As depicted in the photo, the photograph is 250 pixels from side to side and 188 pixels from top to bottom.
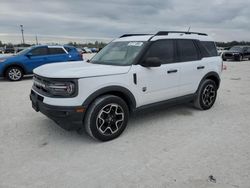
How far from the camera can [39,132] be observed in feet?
13.7

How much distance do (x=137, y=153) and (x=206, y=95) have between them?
2.88m

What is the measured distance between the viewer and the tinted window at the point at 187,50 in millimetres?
4773

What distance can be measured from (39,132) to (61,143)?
0.69 meters

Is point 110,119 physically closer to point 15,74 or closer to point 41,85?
point 41,85

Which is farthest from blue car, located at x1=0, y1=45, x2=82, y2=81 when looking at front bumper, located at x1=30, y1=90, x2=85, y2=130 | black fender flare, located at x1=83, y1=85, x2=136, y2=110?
black fender flare, located at x1=83, y1=85, x2=136, y2=110

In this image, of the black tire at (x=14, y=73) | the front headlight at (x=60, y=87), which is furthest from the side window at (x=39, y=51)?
the front headlight at (x=60, y=87)

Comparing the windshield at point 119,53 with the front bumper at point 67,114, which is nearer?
the front bumper at point 67,114

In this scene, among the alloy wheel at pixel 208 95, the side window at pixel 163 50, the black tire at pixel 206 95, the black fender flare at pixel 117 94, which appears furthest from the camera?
the alloy wheel at pixel 208 95

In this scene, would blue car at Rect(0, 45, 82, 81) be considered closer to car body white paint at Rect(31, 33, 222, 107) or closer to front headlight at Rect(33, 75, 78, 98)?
car body white paint at Rect(31, 33, 222, 107)

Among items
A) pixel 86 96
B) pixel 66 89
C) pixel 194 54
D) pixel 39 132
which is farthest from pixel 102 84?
pixel 194 54

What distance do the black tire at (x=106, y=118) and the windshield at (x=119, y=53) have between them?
79 cm

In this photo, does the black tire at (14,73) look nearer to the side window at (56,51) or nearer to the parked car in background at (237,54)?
the side window at (56,51)

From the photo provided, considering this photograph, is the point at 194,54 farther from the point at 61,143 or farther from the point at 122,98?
the point at 61,143

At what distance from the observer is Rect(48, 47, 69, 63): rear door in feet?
34.2
